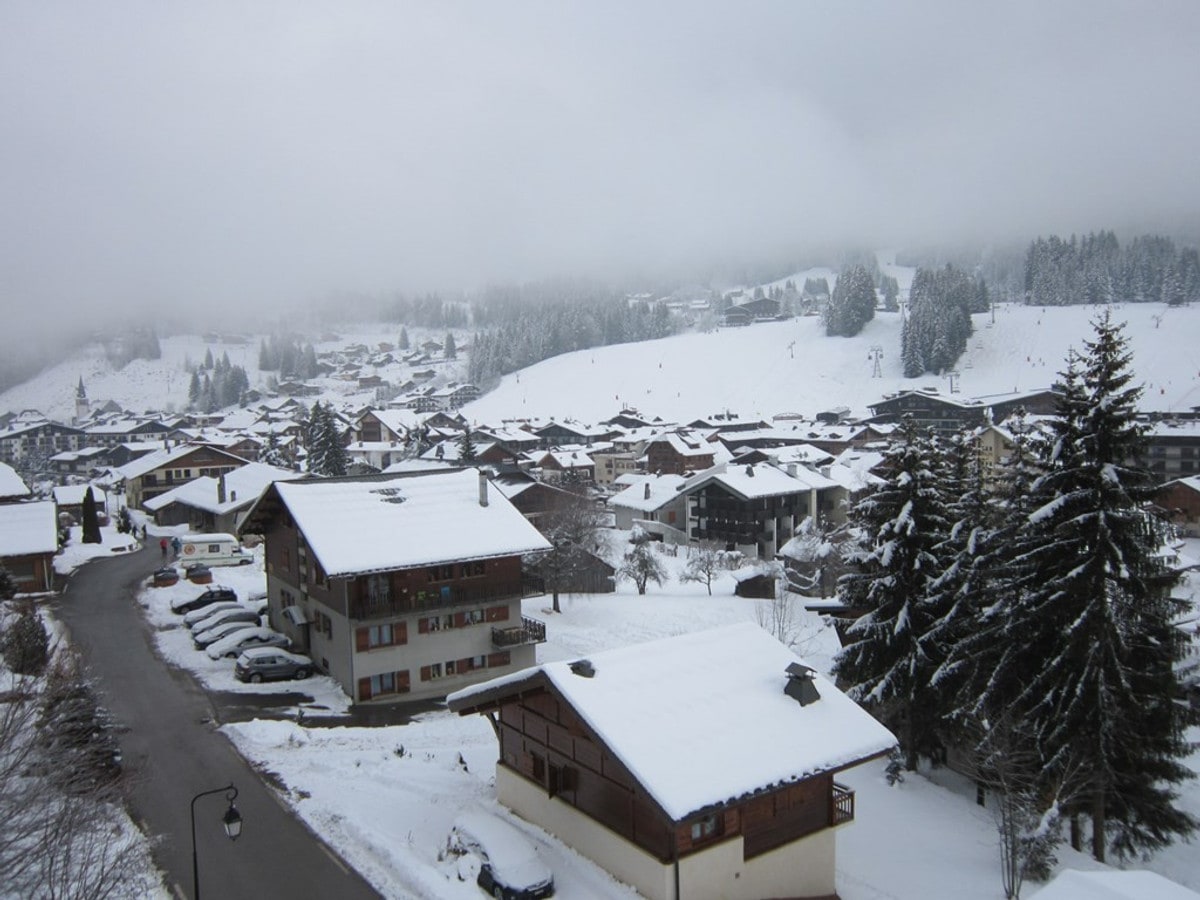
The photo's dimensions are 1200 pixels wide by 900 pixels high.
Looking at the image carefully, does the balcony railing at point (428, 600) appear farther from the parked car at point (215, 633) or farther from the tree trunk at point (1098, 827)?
the tree trunk at point (1098, 827)

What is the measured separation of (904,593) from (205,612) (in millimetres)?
29754

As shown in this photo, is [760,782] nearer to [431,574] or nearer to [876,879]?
[876,879]

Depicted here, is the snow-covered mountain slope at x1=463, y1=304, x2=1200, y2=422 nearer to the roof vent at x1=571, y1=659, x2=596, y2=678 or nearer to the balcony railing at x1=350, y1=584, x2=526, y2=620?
the balcony railing at x1=350, y1=584, x2=526, y2=620

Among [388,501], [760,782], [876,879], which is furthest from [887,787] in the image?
[388,501]

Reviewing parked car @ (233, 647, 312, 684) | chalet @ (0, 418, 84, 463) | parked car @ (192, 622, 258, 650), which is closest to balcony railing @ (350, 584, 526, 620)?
parked car @ (233, 647, 312, 684)

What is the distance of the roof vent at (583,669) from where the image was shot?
17781 mm

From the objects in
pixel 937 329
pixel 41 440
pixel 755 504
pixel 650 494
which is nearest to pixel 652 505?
pixel 650 494

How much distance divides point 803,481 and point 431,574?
4653 centimetres

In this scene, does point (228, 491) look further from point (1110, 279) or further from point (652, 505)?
point (1110, 279)

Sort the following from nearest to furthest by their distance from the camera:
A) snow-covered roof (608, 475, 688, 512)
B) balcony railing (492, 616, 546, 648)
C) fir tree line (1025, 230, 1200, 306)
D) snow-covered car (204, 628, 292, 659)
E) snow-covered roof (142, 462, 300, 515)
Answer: balcony railing (492, 616, 546, 648)
snow-covered car (204, 628, 292, 659)
snow-covered roof (142, 462, 300, 515)
snow-covered roof (608, 475, 688, 512)
fir tree line (1025, 230, 1200, 306)

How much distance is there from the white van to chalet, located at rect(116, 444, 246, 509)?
29.2 metres

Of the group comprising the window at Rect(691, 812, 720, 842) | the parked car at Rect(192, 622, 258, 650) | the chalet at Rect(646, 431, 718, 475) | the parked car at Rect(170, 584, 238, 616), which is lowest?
the chalet at Rect(646, 431, 718, 475)

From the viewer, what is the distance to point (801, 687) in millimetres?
18234

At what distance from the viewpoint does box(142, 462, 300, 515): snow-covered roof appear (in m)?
63.2
